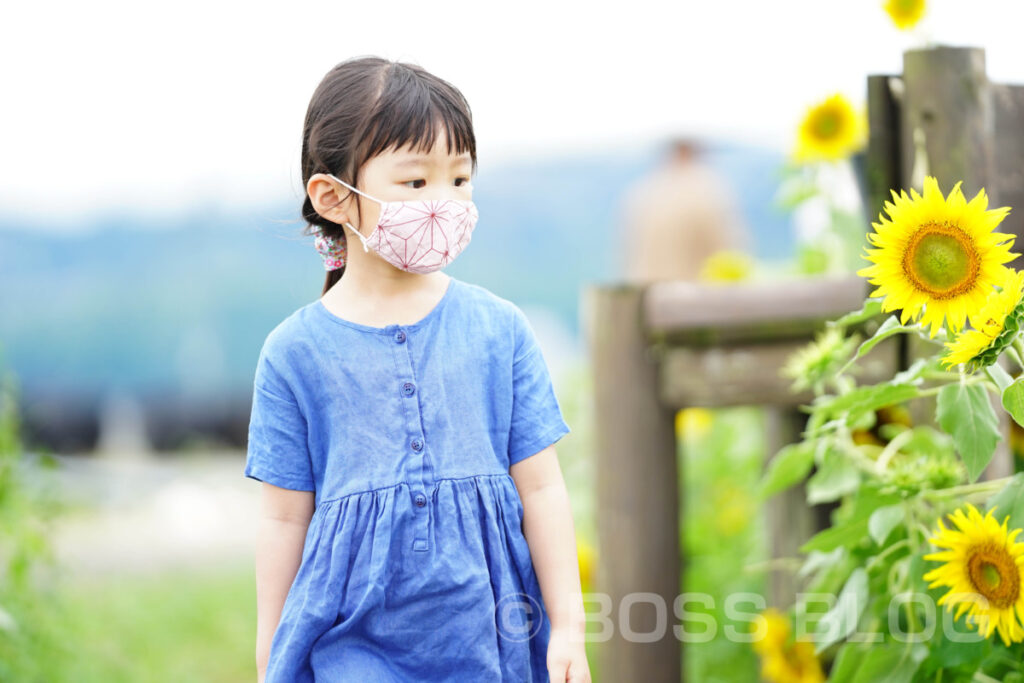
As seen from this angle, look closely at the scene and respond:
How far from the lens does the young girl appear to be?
1.42 metres

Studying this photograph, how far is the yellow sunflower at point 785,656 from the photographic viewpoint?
264cm

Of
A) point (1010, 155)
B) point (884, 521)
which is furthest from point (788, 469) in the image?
point (1010, 155)

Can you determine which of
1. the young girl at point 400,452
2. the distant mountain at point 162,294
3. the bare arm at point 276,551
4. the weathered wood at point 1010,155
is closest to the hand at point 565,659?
the young girl at point 400,452

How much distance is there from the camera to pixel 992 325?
138 centimetres

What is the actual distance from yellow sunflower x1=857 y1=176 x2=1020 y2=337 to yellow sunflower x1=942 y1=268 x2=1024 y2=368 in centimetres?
4

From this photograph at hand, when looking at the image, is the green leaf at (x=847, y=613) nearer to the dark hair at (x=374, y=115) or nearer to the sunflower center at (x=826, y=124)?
the dark hair at (x=374, y=115)

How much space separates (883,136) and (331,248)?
3.65 feet

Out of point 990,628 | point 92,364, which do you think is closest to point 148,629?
point 990,628

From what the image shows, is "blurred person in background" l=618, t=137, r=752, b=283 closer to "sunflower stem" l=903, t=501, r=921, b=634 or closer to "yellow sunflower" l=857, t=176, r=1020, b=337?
"sunflower stem" l=903, t=501, r=921, b=634

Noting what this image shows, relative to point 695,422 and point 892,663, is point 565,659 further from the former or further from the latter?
point 695,422

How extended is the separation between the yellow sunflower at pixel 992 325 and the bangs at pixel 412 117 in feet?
2.19

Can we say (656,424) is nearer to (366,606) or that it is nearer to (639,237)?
(366,606)

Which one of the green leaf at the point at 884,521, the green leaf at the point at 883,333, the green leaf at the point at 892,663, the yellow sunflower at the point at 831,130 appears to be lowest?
the green leaf at the point at 892,663

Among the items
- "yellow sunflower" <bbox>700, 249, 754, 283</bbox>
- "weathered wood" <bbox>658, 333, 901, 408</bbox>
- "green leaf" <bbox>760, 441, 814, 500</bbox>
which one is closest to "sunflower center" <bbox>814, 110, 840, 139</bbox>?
"weathered wood" <bbox>658, 333, 901, 408</bbox>
